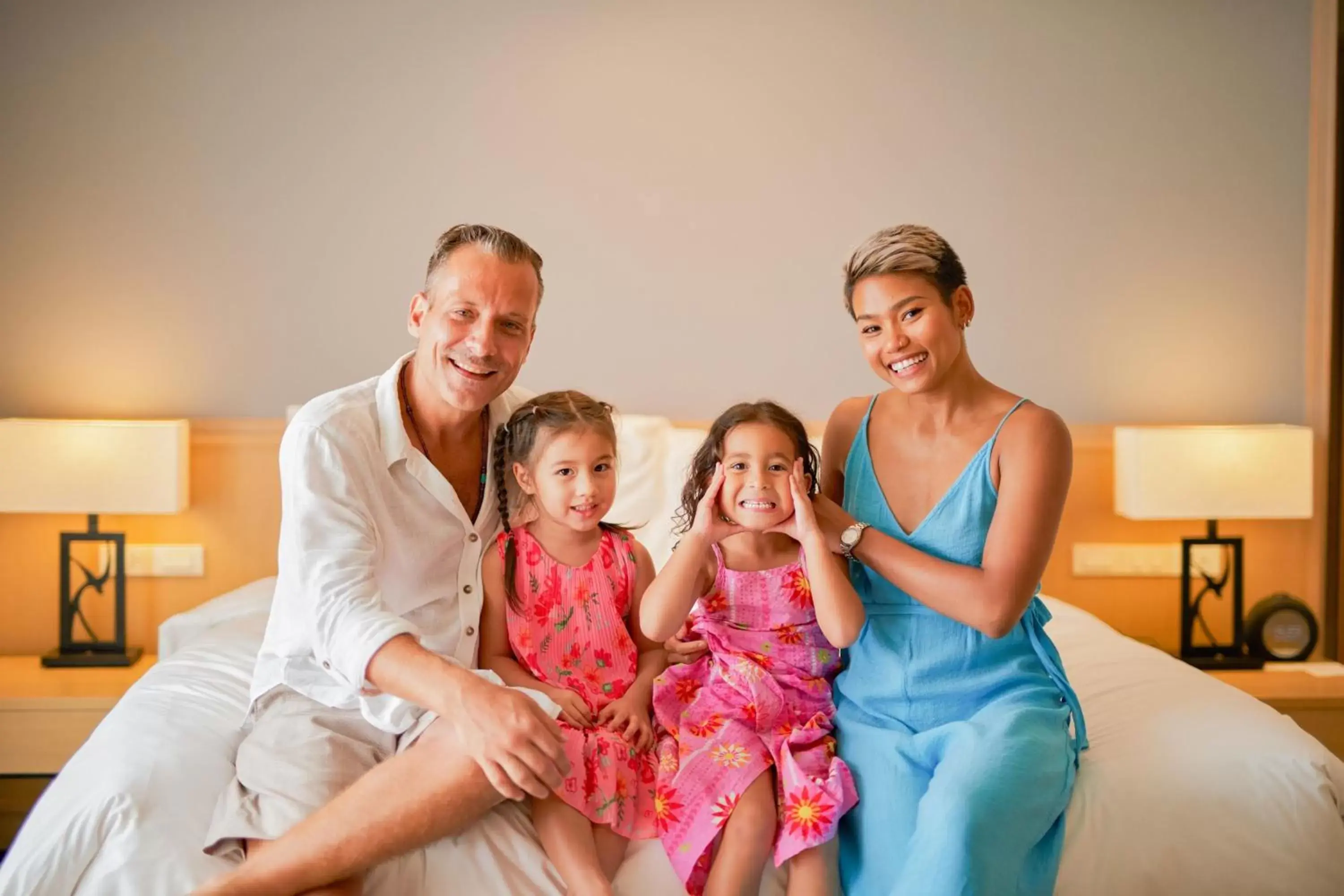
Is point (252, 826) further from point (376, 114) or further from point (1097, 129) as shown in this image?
point (1097, 129)

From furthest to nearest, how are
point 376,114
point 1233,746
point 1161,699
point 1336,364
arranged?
point 1336,364, point 376,114, point 1161,699, point 1233,746

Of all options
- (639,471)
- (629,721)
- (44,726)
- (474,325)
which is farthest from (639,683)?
(44,726)

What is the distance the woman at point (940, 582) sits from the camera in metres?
1.45

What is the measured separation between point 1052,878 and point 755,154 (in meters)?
2.18

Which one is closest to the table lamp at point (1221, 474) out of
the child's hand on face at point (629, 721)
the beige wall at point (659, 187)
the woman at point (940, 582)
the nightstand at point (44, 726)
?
the beige wall at point (659, 187)

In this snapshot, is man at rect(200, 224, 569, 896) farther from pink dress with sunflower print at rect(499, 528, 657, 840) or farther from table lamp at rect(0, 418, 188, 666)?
table lamp at rect(0, 418, 188, 666)

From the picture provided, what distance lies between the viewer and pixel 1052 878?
1.39 metres

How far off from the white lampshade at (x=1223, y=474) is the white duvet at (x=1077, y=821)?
1083 mm

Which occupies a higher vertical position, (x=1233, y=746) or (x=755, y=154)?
(x=755, y=154)

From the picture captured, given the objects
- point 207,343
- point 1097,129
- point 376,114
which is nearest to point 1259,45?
point 1097,129

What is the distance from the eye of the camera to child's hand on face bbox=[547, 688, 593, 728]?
1584mm

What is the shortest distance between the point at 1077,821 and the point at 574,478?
0.91 metres

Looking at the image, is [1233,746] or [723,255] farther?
[723,255]

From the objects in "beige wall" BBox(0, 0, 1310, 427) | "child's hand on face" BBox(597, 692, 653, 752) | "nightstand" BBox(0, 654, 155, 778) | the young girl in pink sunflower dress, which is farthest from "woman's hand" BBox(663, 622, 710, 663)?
"nightstand" BBox(0, 654, 155, 778)
